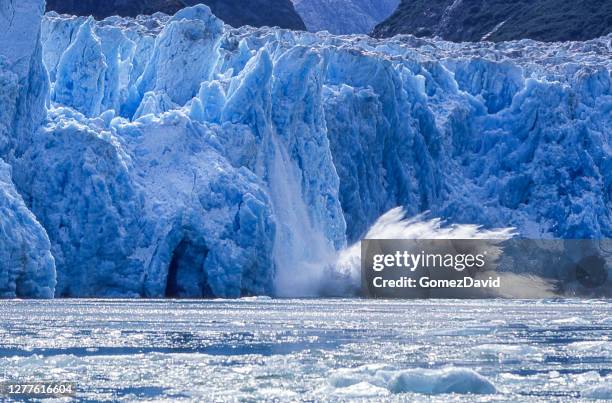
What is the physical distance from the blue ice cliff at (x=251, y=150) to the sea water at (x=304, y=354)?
6544mm

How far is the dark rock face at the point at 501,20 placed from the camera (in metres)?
108

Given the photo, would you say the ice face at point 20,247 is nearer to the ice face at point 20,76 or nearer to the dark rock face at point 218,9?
the ice face at point 20,76

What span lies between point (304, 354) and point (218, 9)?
98.0 metres

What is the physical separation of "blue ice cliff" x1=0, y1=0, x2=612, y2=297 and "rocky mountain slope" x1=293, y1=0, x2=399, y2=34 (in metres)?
70.9

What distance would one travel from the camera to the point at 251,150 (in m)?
49.7

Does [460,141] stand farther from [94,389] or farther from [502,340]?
[94,389]

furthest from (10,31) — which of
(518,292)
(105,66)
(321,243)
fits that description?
(518,292)

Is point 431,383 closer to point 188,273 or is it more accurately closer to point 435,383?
point 435,383

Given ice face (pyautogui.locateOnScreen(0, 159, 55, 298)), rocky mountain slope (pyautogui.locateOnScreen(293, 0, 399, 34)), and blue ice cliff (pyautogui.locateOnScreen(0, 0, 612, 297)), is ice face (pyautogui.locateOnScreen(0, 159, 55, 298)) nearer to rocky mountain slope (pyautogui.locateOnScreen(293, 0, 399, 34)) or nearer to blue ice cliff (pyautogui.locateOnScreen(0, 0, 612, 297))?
blue ice cliff (pyautogui.locateOnScreen(0, 0, 612, 297))

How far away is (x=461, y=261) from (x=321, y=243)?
881 cm

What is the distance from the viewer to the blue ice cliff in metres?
44.3

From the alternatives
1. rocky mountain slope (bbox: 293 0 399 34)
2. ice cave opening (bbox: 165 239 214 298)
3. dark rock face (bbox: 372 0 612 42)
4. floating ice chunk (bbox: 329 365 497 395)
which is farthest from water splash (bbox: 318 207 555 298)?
rocky mountain slope (bbox: 293 0 399 34)

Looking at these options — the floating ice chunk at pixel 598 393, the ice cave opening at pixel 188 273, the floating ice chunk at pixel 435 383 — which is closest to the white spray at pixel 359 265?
the ice cave opening at pixel 188 273

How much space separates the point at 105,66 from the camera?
51812mm
